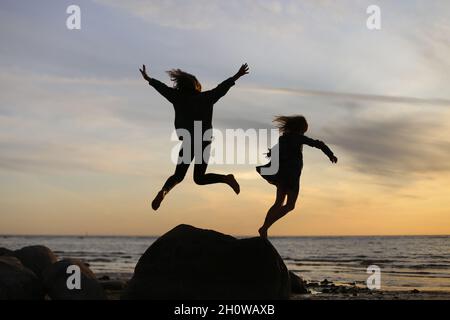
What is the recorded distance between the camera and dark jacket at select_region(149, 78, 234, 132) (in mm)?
10547

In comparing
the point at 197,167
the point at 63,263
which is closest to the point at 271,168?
the point at 197,167

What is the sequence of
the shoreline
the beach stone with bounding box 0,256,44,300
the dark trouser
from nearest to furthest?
1. the dark trouser
2. the beach stone with bounding box 0,256,44,300
3. the shoreline

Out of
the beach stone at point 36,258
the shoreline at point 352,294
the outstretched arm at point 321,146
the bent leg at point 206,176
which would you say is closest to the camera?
the bent leg at point 206,176

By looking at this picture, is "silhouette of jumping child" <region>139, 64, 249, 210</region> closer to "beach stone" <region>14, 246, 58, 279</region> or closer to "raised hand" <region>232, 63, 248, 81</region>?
"raised hand" <region>232, 63, 248, 81</region>

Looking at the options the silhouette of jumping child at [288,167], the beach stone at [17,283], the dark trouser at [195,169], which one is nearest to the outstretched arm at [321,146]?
the silhouette of jumping child at [288,167]

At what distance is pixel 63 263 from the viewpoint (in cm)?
1223

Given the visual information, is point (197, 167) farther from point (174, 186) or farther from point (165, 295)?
point (165, 295)

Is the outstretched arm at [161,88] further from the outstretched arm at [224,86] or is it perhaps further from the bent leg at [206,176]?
the bent leg at [206,176]

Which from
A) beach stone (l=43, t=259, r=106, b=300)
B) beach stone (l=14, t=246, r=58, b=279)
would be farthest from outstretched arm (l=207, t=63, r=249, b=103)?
beach stone (l=14, t=246, r=58, b=279)

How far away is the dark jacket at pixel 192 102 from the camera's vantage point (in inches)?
415

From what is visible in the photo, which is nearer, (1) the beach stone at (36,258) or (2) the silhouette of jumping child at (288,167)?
(2) the silhouette of jumping child at (288,167)

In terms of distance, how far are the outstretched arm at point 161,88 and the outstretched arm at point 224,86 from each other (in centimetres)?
67

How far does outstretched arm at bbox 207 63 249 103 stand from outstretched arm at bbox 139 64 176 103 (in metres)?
0.67
